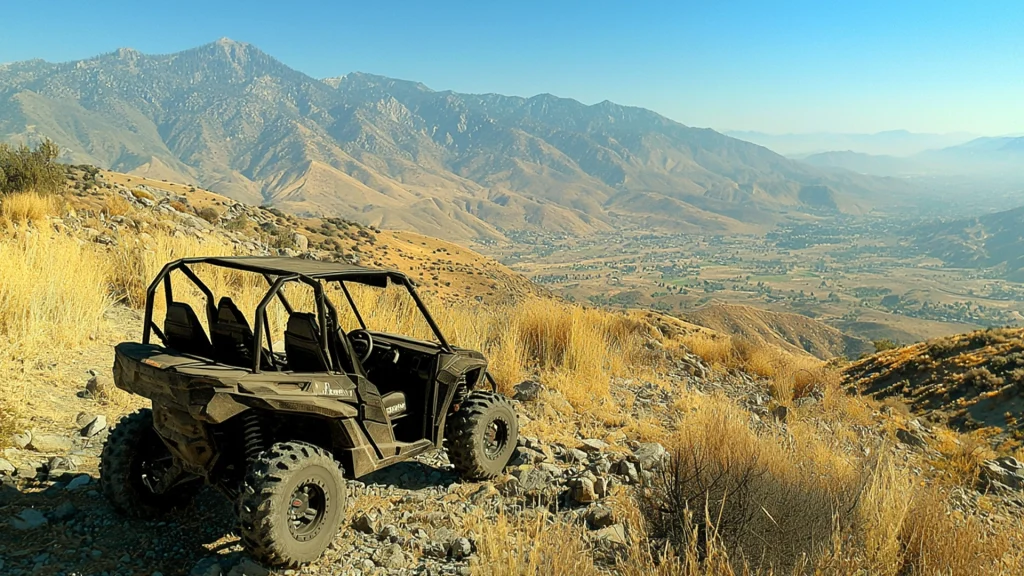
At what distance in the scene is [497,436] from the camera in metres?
5.71

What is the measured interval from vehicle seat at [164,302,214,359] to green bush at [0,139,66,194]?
1419 cm

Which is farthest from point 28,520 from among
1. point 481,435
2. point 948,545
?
point 948,545

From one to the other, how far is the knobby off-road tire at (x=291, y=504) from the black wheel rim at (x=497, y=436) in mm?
1872

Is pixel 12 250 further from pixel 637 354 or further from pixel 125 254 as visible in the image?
pixel 637 354

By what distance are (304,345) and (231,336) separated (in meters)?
0.56

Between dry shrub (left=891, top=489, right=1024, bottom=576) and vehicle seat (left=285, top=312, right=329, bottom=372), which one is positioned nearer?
dry shrub (left=891, top=489, right=1024, bottom=576)

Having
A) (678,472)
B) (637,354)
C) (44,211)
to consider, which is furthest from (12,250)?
(637,354)

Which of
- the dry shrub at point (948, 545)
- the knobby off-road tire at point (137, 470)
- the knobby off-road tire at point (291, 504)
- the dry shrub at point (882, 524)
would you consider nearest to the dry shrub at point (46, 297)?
the knobby off-road tire at point (137, 470)

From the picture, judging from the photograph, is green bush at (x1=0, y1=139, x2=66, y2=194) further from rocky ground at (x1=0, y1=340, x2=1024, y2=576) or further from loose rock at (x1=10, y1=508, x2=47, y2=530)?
loose rock at (x1=10, y1=508, x2=47, y2=530)

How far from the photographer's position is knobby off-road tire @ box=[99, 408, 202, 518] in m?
4.12

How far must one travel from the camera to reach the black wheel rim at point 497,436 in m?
5.61

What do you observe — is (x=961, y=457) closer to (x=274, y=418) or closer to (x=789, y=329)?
(x=274, y=418)

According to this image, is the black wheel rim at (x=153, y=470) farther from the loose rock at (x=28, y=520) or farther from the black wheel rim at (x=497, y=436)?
the black wheel rim at (x=497, y=436)

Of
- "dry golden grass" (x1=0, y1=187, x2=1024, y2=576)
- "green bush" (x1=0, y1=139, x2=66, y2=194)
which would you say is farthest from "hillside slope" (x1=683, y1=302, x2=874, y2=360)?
"green bush" (x1=0, y1=139, x2=66, y2=194)
